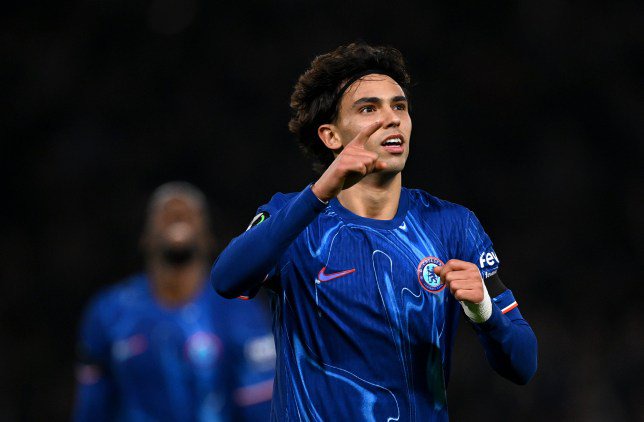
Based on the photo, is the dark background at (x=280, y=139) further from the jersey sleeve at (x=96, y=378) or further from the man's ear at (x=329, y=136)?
the man's ear at (x=329, y=136)

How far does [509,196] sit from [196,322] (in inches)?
149

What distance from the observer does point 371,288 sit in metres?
2.91

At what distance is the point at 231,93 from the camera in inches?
356

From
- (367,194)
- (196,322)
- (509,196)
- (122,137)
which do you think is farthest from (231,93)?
(367,194)

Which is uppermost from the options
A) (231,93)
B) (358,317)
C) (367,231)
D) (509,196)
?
(231,93)

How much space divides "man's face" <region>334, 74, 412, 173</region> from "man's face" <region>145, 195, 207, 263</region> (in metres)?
2.53

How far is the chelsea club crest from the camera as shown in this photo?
9.68 feet

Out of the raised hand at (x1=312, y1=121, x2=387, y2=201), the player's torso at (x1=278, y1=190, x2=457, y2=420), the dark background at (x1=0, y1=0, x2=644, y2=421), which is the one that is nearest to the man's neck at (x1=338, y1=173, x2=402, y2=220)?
the player's torso at (x1=278, y1=190, x2=457, y2=420)

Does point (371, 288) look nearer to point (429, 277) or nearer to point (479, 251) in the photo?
point (429, 277)

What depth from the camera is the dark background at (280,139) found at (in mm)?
8000

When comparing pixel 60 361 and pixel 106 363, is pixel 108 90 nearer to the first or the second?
pixel 60 361

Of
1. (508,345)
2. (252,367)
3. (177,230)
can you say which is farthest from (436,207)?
(177,230)

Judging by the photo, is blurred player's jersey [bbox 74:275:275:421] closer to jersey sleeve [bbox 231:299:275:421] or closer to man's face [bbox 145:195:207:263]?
jersey sleeve [bbox 231:299:275:421]

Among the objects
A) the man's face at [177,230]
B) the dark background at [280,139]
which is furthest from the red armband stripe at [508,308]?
the dark background at [280,139]
